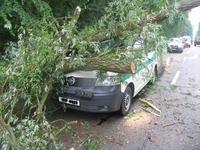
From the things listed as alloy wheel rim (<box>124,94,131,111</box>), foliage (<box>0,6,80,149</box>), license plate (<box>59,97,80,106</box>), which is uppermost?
foliage (<box>0,6,80,149</box>)

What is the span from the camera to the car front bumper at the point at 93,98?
6594mm

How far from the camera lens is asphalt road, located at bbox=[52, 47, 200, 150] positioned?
596 centimetres

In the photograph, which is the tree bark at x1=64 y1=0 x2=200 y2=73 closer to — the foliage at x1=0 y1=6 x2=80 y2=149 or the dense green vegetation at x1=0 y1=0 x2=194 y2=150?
the dense green vegetation at x1=0 y1=0 x2=194 y2=150

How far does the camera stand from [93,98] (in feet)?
21.6

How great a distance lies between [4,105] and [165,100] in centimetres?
566

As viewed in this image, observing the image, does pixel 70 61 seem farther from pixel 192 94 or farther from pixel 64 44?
pixel 192 94

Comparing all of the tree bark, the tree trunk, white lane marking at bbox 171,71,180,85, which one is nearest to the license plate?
the tree bark

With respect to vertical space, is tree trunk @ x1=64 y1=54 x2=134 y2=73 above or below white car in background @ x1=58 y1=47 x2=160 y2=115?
above

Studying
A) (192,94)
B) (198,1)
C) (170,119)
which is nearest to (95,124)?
(170,119)

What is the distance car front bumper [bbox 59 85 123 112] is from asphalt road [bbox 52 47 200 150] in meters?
0.42

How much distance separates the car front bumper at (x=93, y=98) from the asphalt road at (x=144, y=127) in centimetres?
42

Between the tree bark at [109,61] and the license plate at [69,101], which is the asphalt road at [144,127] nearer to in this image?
the license plate at [69,101]

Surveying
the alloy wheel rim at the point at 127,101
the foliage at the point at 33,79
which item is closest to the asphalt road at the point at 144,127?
the alloy wheel rim at the point at 127,101

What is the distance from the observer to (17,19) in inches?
268
